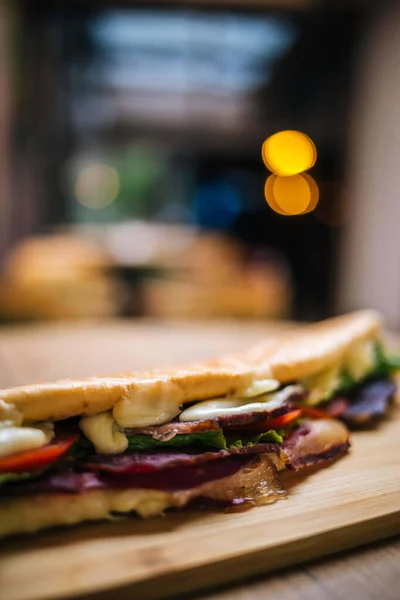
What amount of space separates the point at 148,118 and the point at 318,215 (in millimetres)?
2898

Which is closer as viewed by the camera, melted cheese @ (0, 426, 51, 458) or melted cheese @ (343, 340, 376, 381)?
melted cheese @ (0, 426, 51, 458)

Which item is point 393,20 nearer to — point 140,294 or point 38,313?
point 140,294

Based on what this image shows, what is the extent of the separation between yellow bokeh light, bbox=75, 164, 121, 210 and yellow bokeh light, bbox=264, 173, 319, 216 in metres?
4.34

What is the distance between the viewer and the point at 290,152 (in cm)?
784

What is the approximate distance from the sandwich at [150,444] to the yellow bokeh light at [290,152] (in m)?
6.57

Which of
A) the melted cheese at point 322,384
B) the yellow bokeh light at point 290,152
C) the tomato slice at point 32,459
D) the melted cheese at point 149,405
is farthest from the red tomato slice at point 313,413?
the yellow bokeh light at point 290,152

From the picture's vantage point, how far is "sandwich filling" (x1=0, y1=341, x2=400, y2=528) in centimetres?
96

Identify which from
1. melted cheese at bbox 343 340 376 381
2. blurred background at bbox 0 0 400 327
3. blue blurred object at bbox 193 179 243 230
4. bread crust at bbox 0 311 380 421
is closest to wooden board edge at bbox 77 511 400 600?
bread crust at bbox 0 311 380 421

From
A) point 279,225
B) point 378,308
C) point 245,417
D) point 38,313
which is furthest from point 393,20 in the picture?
point 245,417

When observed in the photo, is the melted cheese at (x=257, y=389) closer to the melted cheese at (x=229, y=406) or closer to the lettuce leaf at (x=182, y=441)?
the melted cheese at (x=229, y=406)

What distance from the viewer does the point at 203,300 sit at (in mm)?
4129

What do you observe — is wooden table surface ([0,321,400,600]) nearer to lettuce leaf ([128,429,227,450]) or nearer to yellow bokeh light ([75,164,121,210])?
lettuce leaf ([128,429,227,450])

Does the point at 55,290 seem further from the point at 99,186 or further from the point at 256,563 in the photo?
the point at 99,186

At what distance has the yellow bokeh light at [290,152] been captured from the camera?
7.47 metres
